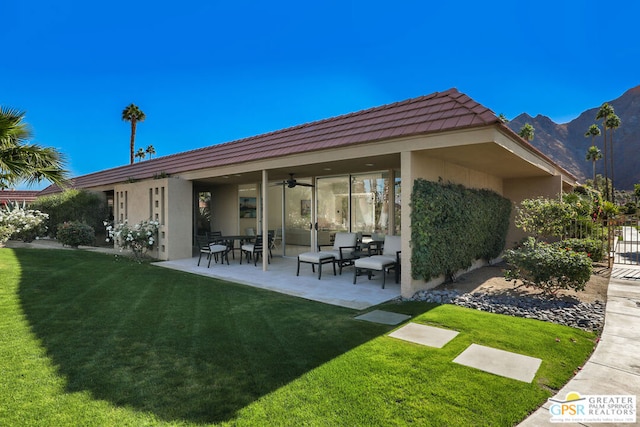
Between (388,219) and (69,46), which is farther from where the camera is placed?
(69,46)

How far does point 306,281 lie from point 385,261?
6.32 feet

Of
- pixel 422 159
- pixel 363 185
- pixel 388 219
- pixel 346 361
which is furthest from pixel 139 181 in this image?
pixel 346 361

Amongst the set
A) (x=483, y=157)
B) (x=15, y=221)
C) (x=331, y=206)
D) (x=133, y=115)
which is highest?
(x=133, y=115)

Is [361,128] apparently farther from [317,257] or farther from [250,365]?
[250,365]

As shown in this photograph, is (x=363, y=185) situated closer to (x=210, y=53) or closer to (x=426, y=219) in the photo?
(x=426, y=219)

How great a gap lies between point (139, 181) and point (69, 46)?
10.3 metres

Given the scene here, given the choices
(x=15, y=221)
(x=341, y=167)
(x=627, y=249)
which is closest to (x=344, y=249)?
(x=341, y=167)

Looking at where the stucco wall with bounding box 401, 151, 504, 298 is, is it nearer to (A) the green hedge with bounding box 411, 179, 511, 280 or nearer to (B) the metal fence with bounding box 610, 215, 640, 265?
(A) the green hedge with bounding box 411, 179, 511, 280

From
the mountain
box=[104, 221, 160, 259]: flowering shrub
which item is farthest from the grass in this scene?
the mountain

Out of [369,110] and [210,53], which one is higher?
[210,53]

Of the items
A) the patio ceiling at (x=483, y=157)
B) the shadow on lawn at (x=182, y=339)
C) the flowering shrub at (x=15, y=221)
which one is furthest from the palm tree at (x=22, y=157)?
the patio ceiling at (x=483, y=157)

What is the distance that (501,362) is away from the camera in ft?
11.0

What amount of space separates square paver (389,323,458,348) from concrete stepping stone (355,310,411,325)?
0.26 meters

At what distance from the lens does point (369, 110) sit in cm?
716
